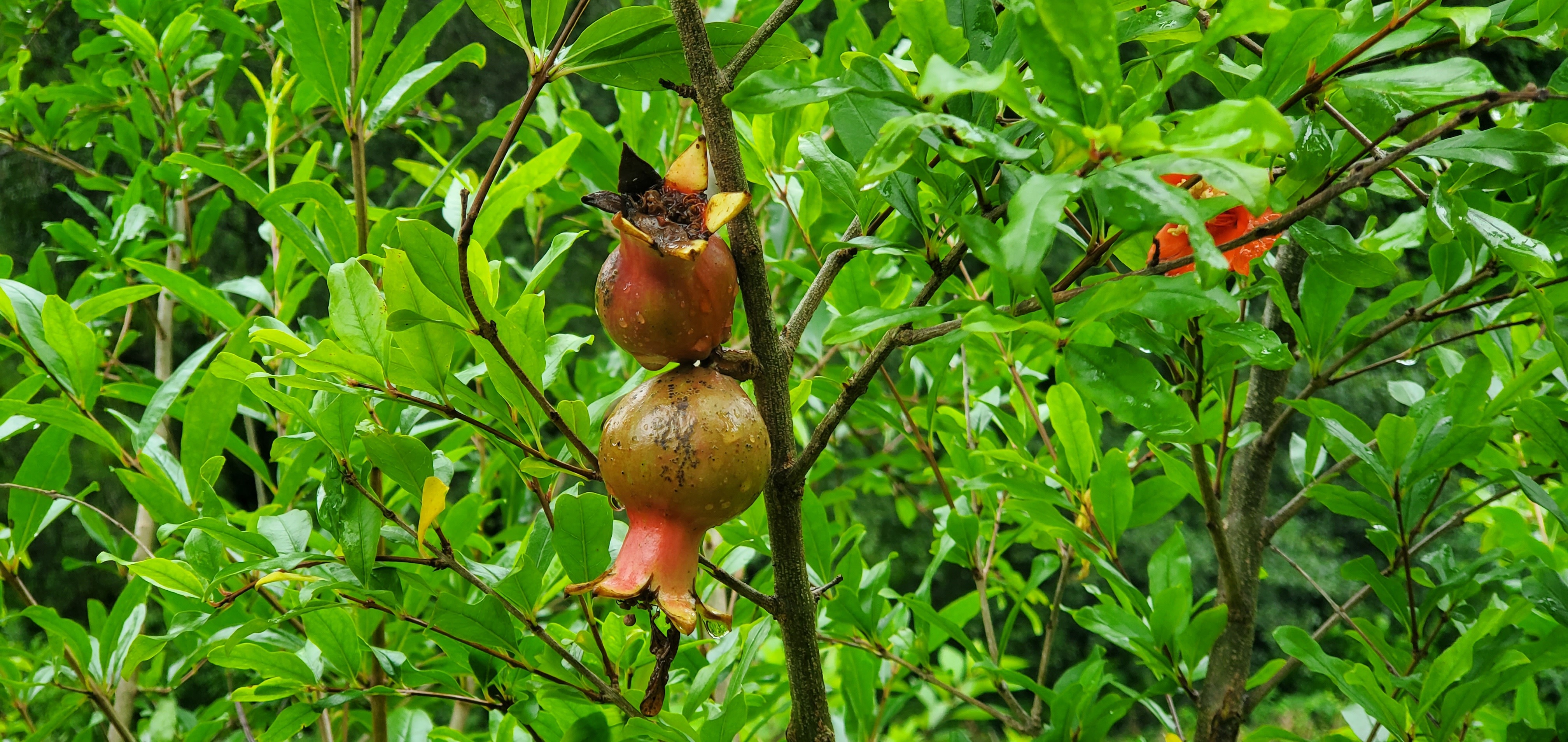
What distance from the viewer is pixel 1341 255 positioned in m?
0.52

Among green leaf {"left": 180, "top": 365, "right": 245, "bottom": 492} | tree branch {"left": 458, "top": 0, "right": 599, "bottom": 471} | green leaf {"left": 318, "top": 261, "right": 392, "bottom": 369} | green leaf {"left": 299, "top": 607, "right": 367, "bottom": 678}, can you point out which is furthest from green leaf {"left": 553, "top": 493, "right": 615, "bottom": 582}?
green leaf {"left": 180, "top": 365, "right": 245, "bottom": 492}

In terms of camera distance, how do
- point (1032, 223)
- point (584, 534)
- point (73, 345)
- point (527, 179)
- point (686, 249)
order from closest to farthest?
point (1032, 223)
point (686, 249)
point (584, 534)
point (527, 179)
point (73, 345)

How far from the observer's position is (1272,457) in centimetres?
83

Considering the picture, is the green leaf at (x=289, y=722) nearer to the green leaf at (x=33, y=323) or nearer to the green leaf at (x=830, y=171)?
the green leaf at (x=33, y=323)

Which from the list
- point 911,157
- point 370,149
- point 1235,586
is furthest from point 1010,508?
point 370,149

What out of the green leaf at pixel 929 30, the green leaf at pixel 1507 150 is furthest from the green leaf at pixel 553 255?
the green leaf at pixel 1507 150

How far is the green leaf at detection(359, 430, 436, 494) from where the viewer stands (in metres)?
0.56

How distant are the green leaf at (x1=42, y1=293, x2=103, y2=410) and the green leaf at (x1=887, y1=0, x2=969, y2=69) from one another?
0.66m

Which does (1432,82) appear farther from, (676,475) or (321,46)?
(321,46)

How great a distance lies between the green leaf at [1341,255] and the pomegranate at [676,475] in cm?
31

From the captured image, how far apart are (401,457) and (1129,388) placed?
0.39 meters

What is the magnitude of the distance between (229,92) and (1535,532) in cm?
279

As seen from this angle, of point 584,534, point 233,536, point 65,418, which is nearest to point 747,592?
point 584,534

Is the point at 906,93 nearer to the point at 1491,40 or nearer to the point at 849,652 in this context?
the point at 1491,40
